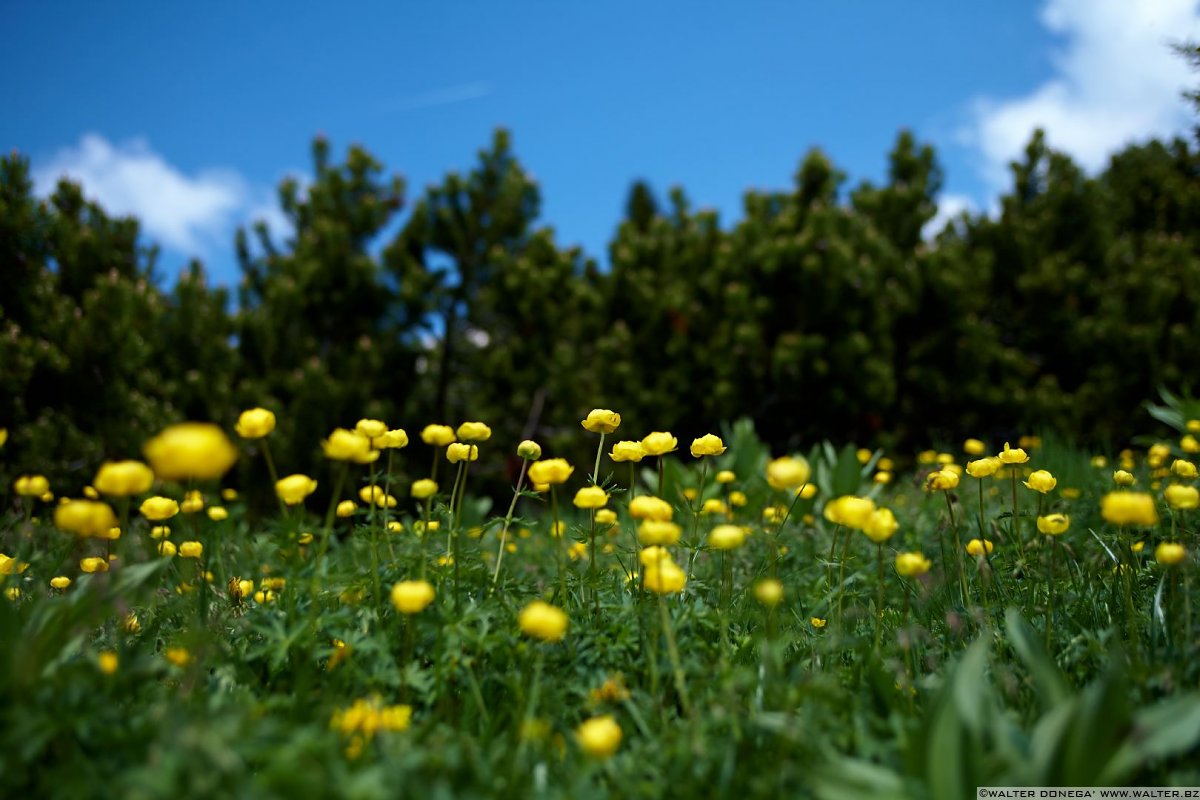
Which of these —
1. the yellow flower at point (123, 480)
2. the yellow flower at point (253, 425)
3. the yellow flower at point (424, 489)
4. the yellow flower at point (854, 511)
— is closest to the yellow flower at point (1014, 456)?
the yellow flower at point (854, 511)

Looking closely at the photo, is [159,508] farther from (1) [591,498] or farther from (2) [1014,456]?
(2) [1014,456]

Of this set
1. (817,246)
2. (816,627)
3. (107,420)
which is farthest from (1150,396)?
(107,420)

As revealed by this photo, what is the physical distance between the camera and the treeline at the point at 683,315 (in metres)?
5.56

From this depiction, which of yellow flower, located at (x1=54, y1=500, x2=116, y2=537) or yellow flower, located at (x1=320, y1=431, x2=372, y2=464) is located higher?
yellow flower, located at (x1=320, y1=431, x2=372, y2=464)

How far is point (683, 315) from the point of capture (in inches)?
260

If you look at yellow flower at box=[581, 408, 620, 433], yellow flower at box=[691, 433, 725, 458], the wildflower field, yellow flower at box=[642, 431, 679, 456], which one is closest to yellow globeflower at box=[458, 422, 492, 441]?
the wildflower field

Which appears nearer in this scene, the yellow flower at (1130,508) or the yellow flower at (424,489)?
the yellow flower at (1130,508)

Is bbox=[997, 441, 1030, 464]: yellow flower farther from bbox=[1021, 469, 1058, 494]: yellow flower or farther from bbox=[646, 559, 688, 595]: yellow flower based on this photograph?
bbox=[646, 559, 688, 595]: yellow flower

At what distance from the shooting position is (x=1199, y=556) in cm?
160

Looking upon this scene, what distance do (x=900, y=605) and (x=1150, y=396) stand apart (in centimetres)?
729

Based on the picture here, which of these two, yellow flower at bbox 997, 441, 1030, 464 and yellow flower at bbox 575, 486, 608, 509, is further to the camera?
yellow flower at bbox 997, 441, 1030, 464

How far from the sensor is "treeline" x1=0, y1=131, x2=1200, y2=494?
5559 millimetres

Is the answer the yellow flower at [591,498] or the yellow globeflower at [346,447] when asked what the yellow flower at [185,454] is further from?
the yellow flower at [591,498]

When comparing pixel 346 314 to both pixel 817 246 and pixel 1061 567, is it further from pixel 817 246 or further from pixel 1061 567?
pixel 1061 567
